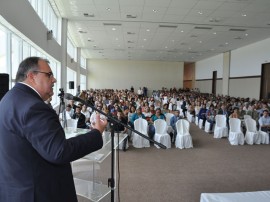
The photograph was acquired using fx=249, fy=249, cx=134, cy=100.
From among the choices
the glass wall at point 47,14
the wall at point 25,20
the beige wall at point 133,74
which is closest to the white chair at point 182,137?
the wall at point 25,20

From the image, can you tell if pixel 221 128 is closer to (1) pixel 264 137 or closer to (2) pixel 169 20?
(1) pixel 264 137

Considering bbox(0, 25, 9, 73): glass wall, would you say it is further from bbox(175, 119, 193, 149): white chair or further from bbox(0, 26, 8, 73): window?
bbox(175, 119, 193, 149): white chair

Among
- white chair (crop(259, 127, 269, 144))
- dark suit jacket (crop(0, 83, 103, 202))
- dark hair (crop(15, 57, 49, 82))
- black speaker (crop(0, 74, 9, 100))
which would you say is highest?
dark hair (crop(15, 57, 49, 82))

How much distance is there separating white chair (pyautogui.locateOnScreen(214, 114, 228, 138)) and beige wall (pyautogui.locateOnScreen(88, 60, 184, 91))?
23672mm

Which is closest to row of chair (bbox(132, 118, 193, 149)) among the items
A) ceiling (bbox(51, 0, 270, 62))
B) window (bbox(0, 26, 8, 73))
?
window (bbox(0, 26, 8, 73))

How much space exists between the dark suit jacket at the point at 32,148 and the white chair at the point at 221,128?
28.1ft

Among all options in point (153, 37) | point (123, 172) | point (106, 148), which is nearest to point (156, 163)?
point (123, 172)

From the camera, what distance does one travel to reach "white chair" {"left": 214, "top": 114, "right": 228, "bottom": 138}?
9320 mm

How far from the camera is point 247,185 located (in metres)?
4.91

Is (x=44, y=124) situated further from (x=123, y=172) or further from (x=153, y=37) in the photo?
(x=153, y=37)

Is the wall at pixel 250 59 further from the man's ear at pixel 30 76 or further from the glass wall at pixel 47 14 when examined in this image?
the man's ear at pixel 30 76

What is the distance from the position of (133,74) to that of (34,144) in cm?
3161

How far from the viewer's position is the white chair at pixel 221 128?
367 inches

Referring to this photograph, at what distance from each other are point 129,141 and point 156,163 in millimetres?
2286
